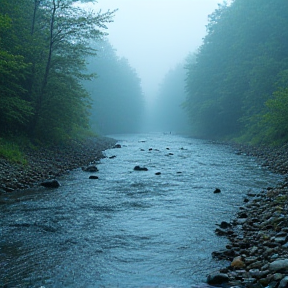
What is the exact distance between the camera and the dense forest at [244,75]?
2627 centimetres

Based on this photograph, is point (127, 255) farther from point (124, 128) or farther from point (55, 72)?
point (124, 128)

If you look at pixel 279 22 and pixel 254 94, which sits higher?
pixel 279 22

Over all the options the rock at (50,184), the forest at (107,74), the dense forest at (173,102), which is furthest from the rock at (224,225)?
the dense forest at (173,102)

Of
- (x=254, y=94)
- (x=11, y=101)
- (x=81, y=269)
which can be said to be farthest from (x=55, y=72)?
(x=254, y=94)

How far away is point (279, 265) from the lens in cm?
446

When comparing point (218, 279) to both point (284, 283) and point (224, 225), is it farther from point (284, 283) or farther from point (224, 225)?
point (224, 225)

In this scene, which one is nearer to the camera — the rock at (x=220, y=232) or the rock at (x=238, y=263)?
the rock at (x=238, y=263)

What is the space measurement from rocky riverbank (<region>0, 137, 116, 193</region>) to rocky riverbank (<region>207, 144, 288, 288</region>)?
711 centimetres

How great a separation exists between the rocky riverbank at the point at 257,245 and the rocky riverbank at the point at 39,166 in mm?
7107

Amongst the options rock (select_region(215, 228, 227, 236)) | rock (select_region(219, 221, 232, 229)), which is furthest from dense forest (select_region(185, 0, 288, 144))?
rock (select_region(215, 228, 227, 236))

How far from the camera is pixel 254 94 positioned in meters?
30.9

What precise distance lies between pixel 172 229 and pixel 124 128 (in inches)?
2711

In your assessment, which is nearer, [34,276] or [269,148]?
[34,276]

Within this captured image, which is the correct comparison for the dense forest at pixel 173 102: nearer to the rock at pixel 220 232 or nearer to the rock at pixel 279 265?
the rock at pixel 220 232
